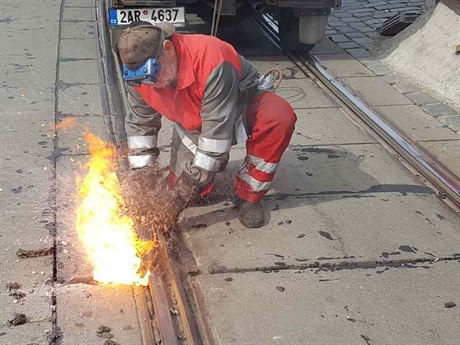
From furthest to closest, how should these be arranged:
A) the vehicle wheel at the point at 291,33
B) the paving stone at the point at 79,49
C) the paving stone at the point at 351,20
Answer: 1. the paving stone at the point at 351,20
2. the vehicle wheel at the point at 291,33
3. the paving stone at the point at 79,49

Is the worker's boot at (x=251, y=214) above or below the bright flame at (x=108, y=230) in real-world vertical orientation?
above

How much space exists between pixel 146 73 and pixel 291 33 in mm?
4998

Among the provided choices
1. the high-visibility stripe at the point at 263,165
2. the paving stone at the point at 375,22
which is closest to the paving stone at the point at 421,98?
the paving stone at the point at 375,22

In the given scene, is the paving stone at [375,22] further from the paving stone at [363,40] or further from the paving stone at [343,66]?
the paving stone at [343,66]

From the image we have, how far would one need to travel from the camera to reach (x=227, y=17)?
8742mm

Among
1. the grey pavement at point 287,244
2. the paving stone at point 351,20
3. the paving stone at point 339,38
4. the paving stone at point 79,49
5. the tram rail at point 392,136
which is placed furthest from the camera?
the paving stone at point 351,20

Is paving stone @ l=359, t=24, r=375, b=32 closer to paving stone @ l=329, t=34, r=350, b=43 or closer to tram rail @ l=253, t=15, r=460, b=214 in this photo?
paving stone @ l=329, t=34, r=350, b=43

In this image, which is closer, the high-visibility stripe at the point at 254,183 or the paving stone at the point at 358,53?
the high-visibility stripe at the point at 254,183

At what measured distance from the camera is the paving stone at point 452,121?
633cm

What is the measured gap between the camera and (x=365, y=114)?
651cm

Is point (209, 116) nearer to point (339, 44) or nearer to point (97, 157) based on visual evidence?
point (97, 157)

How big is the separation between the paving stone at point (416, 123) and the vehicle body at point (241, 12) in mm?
1764

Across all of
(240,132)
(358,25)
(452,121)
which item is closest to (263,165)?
(240,132)

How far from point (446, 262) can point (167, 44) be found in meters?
2.13
